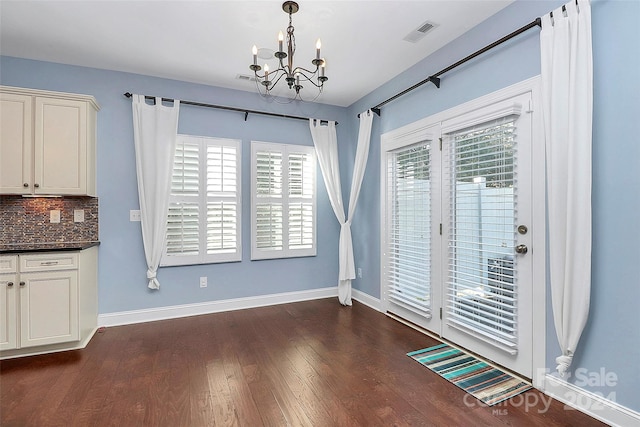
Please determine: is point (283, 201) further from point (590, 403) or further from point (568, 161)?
point (590, 403)

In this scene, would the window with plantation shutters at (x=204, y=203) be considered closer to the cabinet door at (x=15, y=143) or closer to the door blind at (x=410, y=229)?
the cabinet door at (x=15, y=143)

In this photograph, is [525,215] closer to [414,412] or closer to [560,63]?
[560,63]

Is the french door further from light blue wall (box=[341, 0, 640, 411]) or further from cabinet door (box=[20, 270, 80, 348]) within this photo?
cabinet door (box=[20, 270, 80, 348])

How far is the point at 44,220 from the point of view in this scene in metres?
3.33

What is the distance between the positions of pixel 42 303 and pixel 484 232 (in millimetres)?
3879

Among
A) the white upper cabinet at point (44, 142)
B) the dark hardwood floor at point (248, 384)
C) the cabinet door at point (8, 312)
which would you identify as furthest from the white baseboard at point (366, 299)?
the cabinet door at point (8, 312)

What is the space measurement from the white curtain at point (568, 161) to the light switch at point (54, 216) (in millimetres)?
4407

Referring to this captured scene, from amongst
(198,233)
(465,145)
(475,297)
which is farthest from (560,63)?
(198,233)

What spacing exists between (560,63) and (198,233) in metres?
3.75

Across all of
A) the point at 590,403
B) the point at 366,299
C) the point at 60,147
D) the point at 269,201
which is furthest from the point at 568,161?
the point at 60,147

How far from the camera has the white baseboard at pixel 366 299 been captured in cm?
418

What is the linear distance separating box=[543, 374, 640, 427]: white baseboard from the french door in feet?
0.58

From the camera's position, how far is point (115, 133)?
3.62m

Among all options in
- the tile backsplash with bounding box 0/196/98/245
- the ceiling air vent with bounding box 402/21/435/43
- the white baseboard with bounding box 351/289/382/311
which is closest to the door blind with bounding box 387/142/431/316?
the white baseboard with bounding box 351/289/382/311
